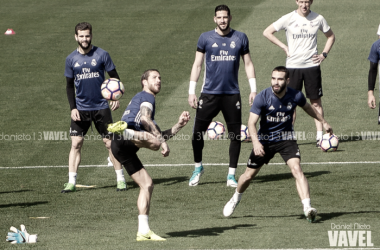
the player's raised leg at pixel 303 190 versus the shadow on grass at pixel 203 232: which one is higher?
the player's raised leg at pixel 303 190

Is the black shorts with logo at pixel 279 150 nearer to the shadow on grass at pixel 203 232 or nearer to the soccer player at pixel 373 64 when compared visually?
the shadow on grass at pixel 203 232

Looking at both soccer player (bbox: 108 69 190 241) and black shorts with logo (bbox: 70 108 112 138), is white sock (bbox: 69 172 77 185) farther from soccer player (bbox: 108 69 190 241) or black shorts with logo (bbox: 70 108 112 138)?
soccer player (bbox: 108 69 190 241)

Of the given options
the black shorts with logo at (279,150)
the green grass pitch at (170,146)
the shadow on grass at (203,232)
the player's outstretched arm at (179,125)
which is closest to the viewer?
the player's outstretched arm at (179,125)

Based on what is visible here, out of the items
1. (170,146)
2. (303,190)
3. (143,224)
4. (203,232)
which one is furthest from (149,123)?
(170,146)

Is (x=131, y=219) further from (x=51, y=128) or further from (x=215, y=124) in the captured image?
(x=51, y=128)

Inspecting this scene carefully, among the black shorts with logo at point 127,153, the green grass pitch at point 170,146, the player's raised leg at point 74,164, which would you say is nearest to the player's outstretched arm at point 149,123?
the black shorts with logo at point 127,153

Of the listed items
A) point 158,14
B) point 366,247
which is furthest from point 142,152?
point 158,14

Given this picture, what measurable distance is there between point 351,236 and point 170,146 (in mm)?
7208

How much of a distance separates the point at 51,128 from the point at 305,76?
21.9 ft

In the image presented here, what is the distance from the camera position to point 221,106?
457 inches

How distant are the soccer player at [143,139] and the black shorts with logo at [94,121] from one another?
9.60 feet

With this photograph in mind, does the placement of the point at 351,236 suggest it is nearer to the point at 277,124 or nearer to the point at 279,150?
the point at 279,150

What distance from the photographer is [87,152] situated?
1457 cm

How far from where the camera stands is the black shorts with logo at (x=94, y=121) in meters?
11.6
